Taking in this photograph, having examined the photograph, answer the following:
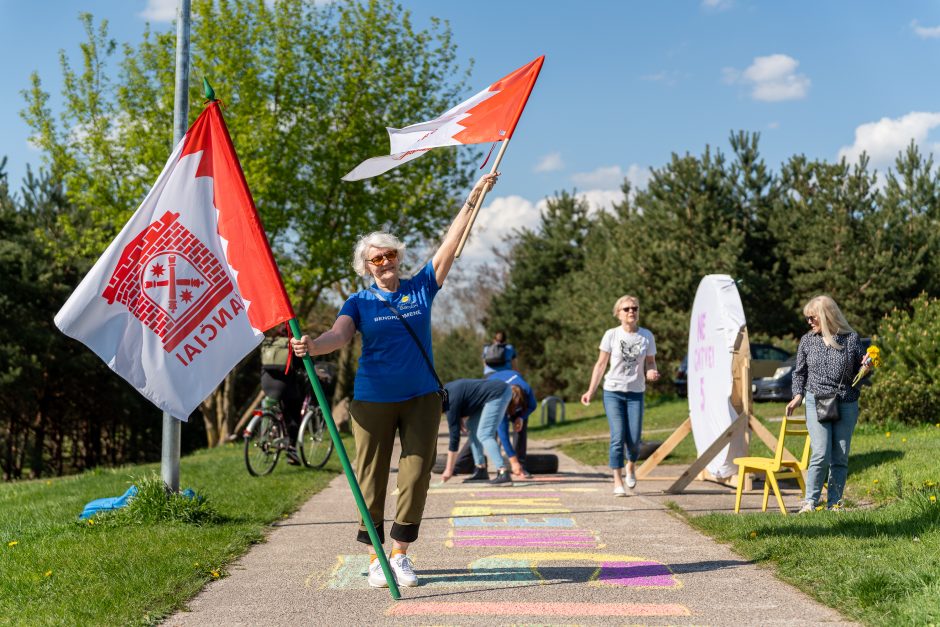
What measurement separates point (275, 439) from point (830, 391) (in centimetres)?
662

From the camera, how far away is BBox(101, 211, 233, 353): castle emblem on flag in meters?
5.97

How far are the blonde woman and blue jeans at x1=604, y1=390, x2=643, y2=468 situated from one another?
1804 millimetres

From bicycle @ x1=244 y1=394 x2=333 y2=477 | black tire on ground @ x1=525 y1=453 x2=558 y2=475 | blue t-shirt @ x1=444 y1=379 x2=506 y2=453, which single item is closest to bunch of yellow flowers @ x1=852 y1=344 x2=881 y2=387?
blue t-shirt @ x1=444 y1=379 x2=506 y2=453

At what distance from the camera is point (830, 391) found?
771cm

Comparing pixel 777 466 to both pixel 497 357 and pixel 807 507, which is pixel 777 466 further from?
pixel 497 357

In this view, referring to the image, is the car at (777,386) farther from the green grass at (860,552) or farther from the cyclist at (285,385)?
the green grass at (860,552)

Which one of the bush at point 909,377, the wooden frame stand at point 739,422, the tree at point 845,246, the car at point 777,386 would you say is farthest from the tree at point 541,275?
the wooden frame stand at point 739,422

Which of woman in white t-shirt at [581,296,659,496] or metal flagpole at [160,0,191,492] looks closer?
metal flagpole at [160,0,191,492]

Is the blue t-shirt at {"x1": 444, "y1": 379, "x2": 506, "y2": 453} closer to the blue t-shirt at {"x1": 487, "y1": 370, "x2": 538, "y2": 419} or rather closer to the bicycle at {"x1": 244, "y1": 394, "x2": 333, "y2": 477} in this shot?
the blue t-shirt at {"x1": 487, "y1": 370, "x2": 538, "y2": 419}

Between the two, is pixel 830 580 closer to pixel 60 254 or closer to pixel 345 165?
pixel 345 165

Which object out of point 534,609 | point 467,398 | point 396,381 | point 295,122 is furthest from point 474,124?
point 295,122

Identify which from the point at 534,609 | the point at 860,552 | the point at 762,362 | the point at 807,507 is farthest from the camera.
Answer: the point at 762,362

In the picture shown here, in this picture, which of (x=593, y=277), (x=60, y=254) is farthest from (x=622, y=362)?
(x=593, y=277)

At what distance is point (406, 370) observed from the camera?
17.9 feet
